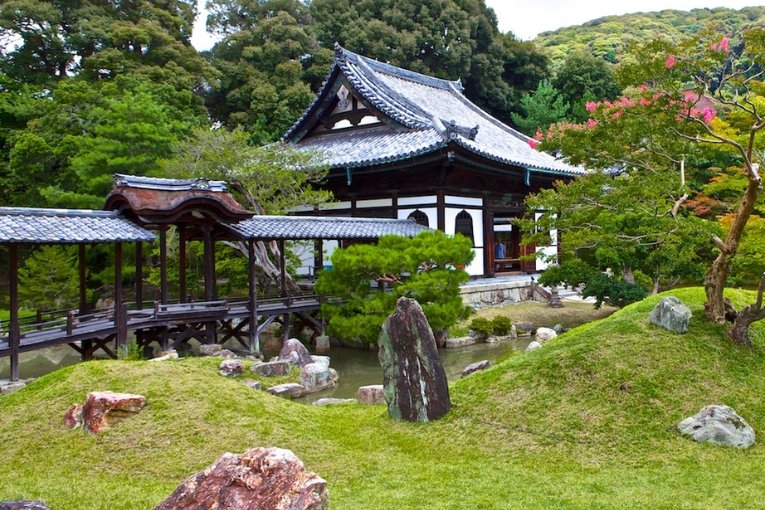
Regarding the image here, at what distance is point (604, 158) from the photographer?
28.3 feet

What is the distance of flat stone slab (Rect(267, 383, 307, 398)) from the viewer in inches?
426

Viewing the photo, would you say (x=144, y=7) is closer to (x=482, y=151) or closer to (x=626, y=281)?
(x=482, y=151)

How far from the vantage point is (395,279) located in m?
14.9

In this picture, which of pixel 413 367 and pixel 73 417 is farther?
pixel 413 367

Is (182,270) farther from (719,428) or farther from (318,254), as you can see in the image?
(719,428)

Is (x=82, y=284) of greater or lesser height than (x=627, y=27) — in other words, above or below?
below

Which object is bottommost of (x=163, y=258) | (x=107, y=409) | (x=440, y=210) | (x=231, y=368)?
(x=231, y=368)

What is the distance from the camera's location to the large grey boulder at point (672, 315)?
7957 millimetres

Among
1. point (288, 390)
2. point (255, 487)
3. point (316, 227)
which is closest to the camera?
point (255, 487)

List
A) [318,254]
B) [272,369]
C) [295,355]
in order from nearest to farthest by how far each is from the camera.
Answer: [272,369]
[295,355]
[318,254]

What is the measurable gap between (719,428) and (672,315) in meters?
2.20

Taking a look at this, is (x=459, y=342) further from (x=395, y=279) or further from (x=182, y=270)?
(x=182, y=270)

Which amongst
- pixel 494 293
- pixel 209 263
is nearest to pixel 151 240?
pixel 209 263

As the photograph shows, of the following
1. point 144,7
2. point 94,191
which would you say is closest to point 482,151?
point 94,191
